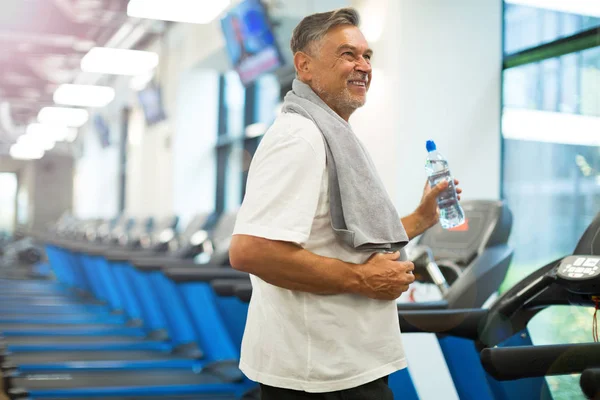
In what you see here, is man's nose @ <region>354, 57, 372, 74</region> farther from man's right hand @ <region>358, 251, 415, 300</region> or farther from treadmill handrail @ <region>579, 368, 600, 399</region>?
treadmill handrail @ <region>579, 368, 600, 399</region>

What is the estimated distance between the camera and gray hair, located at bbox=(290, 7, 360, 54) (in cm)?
165

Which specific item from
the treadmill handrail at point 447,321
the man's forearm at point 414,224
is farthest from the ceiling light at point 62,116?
the man's forearm at point 414,224

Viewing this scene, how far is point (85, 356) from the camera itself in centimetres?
514

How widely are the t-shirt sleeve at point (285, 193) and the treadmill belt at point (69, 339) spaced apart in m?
4.51

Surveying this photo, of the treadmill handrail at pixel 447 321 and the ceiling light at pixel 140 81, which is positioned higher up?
the ceiling light at pixel 140 81

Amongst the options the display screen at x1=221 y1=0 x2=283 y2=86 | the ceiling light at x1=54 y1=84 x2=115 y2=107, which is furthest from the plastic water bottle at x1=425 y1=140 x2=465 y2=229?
the ceiling light at x1=54 y1=84 x2=115 y2=107

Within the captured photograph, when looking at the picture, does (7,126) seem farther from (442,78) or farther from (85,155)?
(442,78)

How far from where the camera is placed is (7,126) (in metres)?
16.0

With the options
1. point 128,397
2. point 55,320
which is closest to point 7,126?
point 55,320

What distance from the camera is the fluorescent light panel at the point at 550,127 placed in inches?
146

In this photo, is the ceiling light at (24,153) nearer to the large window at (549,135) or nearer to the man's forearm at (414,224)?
the large window at (549,135)

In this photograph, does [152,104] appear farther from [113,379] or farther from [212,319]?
[113,379]

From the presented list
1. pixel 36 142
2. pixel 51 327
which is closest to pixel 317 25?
pixel 51 327

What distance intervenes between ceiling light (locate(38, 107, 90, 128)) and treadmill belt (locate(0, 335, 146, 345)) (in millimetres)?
7767
